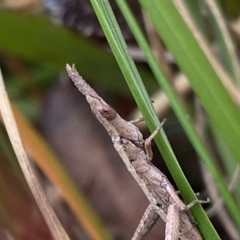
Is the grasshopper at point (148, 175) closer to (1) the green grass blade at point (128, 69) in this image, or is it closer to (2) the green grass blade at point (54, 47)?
(1) the green grass blade at point (128, 69)

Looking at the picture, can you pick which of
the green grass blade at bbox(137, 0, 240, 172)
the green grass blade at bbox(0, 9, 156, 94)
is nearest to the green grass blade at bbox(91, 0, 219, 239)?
the green grass blade at bbox(137, 0, 240, 172)

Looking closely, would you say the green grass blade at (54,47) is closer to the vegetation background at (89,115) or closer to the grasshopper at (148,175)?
the vegetation background at (89,115)

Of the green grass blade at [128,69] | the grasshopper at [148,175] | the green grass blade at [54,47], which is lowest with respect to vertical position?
the grasshopper at [148,175]

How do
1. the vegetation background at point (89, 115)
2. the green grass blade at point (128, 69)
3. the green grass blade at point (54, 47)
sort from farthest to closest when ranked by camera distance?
the green grass blade at point (54, 47), the vegetation background at point (89, 115), the green grass blade at point (128, 69)

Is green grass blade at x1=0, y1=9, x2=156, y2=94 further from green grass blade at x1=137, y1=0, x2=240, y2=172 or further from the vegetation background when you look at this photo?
green grass blade at x1=137, y1=0, x2=240, y2=172

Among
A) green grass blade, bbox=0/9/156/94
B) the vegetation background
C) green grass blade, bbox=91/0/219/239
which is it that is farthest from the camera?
green grass blade, bbox=0/9/156/94

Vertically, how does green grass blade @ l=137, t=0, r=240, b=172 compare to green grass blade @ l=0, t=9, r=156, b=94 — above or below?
below

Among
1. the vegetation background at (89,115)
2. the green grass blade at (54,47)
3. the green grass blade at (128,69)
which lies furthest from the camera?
the green grass blade at (54,47)

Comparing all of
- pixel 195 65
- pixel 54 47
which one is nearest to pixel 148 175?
pixel 195 65

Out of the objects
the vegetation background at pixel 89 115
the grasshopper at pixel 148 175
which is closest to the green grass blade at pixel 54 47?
the vegetation background at pixel 89 115

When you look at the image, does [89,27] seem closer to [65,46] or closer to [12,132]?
[65,46]

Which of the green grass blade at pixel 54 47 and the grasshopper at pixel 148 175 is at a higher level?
the green grass blade at pixel 54 47

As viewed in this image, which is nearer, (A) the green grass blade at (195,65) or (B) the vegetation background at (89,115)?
(A) the green grass blade at (195,65)
